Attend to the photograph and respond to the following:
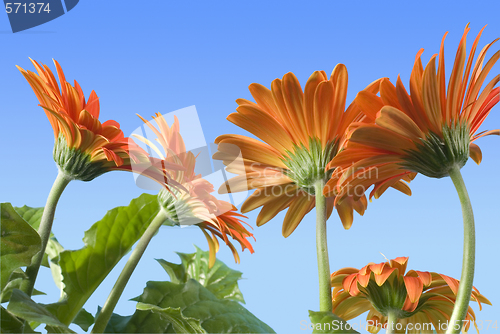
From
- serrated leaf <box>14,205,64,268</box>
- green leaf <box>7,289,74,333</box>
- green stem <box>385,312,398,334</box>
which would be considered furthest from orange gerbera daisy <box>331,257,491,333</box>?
serrated leaf <box>14,205,64,268</box>

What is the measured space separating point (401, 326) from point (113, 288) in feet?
1.34

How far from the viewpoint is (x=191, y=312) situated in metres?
0.57

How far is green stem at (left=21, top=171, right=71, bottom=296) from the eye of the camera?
0.57 meters

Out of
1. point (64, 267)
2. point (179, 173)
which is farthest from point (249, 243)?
point (64, 267)

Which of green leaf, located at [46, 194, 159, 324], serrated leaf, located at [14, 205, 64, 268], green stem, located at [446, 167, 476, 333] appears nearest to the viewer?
green stem, located at [446, 167, 476, 333]

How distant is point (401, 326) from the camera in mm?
664

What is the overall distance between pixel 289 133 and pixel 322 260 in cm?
17

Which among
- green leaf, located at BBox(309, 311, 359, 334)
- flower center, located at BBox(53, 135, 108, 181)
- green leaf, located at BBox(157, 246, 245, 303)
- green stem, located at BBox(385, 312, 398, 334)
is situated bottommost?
green stem, located at BBox(385, 312, 398, 334)

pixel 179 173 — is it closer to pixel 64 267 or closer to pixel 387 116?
pixel 64 267

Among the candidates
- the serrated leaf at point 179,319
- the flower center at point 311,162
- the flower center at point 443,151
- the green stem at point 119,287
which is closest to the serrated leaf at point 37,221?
the green stem at point 119,287

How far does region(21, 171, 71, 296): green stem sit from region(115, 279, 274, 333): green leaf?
14 centimetres

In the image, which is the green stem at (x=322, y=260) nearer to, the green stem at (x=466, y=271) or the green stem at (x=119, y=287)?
the green stem at (x=466, y=271)

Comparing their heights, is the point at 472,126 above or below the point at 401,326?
above

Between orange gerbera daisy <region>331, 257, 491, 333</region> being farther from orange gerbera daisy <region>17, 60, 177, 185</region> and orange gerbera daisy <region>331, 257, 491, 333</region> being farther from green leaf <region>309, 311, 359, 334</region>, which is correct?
orange gerbera daisy <region>17, 60, 177, 185</region>
